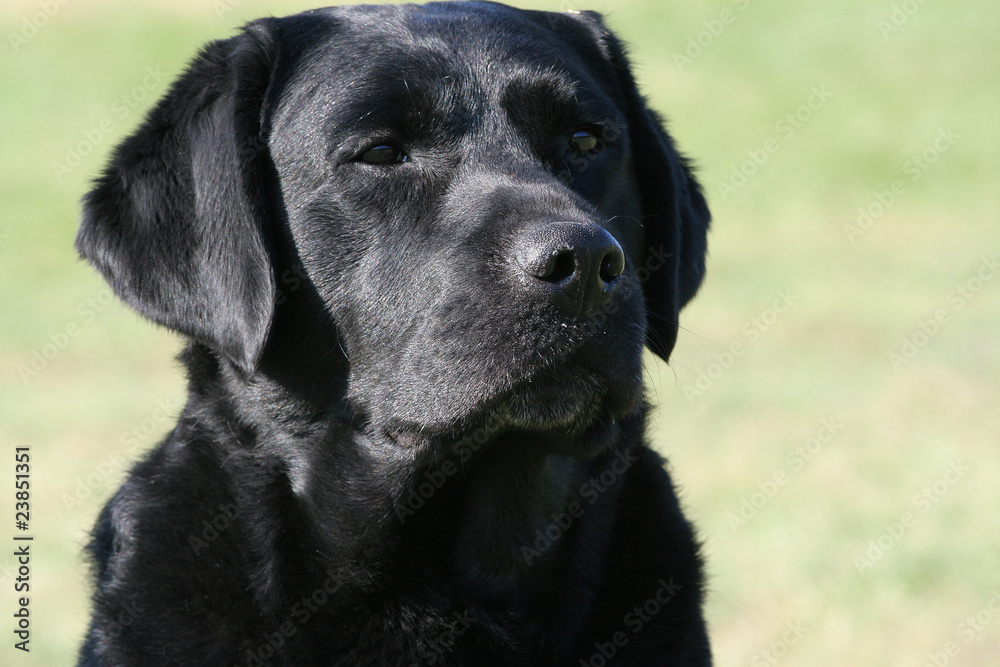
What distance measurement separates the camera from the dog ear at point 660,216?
3828mm

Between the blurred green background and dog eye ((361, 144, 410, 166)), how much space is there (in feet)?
2.45

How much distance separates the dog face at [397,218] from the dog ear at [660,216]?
18cm

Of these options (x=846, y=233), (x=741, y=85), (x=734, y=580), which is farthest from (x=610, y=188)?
(x=741, y=85)

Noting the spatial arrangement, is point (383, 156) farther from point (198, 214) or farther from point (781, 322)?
point (781, 322)

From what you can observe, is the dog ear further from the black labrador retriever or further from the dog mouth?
the dog mouth

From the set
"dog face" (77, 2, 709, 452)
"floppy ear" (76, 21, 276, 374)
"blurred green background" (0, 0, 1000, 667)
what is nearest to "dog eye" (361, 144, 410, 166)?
"dog face" (77, 2, 709, 452)

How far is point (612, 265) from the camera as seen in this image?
2945 mm

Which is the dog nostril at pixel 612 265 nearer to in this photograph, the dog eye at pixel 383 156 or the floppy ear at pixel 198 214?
the dog eye at pixel 383 156

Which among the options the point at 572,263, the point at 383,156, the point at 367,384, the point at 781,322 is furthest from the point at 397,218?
the point at 781,322

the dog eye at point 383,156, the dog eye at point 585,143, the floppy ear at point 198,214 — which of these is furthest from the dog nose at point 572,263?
the floppy ear at point 198,214

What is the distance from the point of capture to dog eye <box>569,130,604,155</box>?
11.8 feet

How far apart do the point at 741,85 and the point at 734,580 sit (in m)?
18.4

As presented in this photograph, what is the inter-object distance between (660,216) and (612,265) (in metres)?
0.98

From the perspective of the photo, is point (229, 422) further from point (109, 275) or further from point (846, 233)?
point (846, 233)
